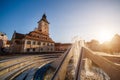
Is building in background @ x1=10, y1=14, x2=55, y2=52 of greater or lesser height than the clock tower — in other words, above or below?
below

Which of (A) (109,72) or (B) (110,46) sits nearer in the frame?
(A) (109,72)

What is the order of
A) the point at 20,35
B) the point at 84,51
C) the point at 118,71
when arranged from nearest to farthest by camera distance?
the point at 118,71, the point at 84,51, the point at 20,35

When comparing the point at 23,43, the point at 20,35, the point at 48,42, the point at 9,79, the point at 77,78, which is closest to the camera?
the point at 77,78

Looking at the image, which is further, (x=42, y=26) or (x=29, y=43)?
(x=42, y=26)

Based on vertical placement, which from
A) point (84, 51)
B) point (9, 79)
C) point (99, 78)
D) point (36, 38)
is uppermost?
point (36, 38)

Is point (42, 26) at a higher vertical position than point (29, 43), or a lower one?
higher

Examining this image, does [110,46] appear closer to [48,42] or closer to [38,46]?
[48,42]

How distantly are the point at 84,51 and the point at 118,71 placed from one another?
11.4ft

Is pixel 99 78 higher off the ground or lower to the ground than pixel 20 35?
lower

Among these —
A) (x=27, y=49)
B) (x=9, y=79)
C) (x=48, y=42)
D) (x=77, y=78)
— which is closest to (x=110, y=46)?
(x=48, y=42)

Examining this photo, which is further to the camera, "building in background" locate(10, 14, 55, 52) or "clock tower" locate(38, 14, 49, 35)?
"clock tower" locate(38, 14, 49, 35)

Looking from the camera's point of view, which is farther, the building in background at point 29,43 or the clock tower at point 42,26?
the clock tower at point 42,26

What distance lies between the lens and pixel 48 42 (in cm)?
3219

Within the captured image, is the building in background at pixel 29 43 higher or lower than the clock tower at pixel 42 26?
lower
